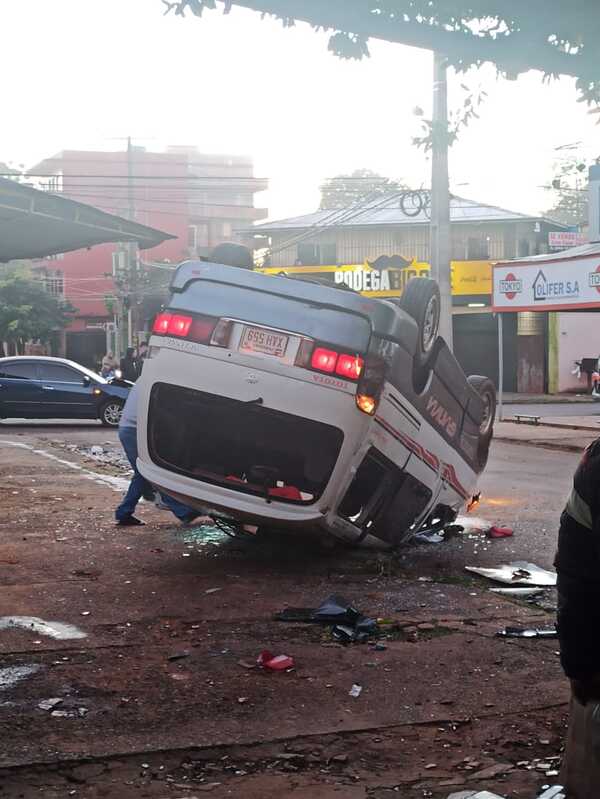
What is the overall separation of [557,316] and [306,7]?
42063 millimetres

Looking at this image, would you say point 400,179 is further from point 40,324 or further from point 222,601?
point 222,601

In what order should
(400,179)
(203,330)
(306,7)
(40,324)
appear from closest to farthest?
1. (306,7)
2. (203,330)
3. (40,324)
4. (400,179)

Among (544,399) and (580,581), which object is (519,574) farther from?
(544,399)

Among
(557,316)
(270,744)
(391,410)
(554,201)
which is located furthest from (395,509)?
(554,201)

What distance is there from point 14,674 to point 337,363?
10.1 ft

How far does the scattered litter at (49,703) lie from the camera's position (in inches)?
196

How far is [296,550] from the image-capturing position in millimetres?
8977

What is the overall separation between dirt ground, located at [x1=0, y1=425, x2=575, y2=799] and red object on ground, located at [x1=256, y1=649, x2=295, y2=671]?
0.07 meters

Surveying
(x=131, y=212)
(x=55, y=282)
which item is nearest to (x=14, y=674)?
(x=131, y=212)

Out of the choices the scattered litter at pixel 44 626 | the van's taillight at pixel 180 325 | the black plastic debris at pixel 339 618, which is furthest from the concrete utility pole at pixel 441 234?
the scattered litter at pixel 44 626

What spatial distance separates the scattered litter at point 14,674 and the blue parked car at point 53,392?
18.6m

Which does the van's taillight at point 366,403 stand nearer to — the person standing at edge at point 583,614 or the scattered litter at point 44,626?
the scattered litter at point 44,626

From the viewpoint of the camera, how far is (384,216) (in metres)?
50.9

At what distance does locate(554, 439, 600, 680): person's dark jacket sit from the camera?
11.4 feet
